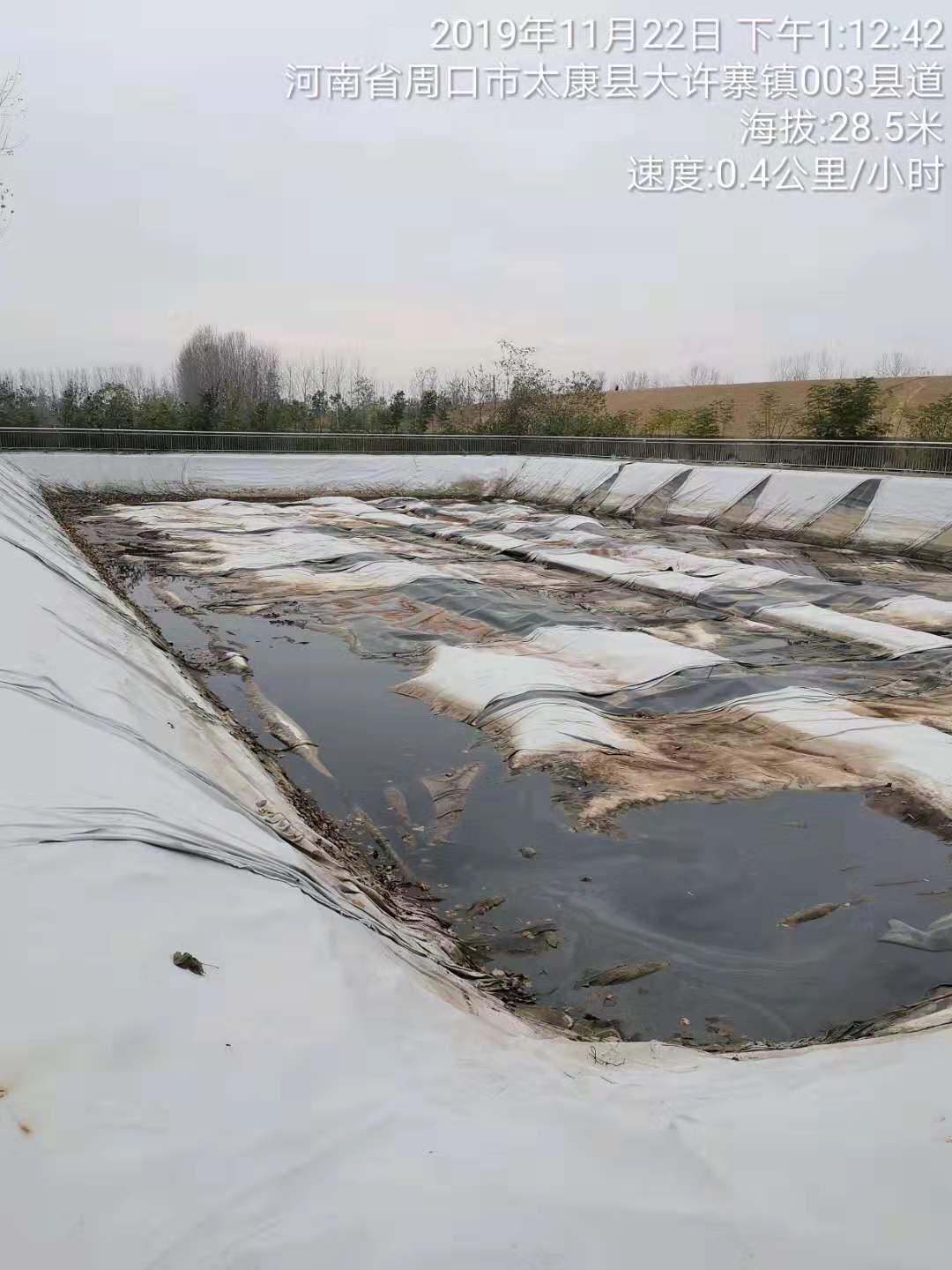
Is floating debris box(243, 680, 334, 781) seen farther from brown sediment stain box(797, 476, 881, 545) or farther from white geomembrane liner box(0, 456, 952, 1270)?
brown sediment stain box(797, 476, 881, 545)

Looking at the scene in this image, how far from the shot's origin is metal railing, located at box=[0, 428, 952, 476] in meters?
14.2

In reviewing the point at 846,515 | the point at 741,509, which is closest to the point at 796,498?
the point at 741,509

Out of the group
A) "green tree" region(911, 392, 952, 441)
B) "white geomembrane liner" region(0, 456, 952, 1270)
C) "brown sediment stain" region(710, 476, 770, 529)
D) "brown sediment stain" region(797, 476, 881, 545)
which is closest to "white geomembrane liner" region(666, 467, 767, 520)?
"brown sediment stain" region(710, 476, 770, 529)

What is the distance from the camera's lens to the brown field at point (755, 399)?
85.5ft

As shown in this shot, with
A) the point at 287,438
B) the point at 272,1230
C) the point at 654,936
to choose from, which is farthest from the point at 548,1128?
the point at 287,438

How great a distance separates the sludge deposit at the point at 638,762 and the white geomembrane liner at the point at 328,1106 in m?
0.82

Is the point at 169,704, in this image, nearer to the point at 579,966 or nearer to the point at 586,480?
the point at 579,966

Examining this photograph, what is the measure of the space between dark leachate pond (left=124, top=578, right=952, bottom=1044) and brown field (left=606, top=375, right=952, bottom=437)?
734 inches

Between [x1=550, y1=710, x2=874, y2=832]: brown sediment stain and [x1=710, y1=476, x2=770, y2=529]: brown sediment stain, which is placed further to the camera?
[x1=710, y1=476, x2=770, y2=529]: brown sediment stain

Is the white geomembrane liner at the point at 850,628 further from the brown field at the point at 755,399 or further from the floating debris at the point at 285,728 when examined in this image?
the brown field at the point at 755,399

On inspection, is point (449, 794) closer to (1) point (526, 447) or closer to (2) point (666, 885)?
(2) point (666, 885)

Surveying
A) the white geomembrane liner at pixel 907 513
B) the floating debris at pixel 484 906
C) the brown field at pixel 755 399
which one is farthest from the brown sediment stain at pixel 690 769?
the brown field at pixel 755 399

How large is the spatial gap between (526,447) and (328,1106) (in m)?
20.8

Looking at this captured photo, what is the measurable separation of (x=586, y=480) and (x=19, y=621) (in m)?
15.4
